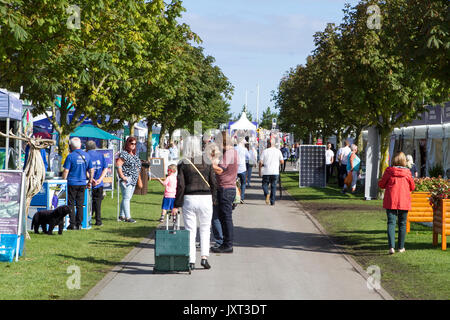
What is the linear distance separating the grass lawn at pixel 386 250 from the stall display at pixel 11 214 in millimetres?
5040

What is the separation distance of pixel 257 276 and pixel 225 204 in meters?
2.41

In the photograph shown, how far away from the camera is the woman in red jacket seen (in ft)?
38.8

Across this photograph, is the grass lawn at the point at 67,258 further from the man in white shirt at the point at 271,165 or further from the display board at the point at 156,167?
the display board at the point at 156,167

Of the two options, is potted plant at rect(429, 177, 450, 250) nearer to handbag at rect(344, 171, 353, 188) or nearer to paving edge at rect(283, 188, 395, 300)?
paving edge at rect(283, 188, 395, 300)

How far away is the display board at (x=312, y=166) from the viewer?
100ft

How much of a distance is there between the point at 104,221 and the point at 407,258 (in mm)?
7650

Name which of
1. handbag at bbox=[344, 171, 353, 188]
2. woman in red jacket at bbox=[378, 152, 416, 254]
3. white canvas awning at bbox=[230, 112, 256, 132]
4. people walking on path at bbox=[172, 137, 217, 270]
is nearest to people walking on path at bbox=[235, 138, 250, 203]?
handbag at bbox=[344, 171, 353, 188]

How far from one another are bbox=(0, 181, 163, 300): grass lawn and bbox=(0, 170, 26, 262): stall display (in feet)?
0.74

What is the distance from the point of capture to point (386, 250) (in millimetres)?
12227

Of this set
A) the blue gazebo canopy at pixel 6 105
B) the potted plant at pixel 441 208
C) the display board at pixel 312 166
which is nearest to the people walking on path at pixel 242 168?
the display board at pixel 312 166

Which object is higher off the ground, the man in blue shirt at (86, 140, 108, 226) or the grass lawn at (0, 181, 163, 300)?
the man in blue shirt at (86, 140, 108, 226)

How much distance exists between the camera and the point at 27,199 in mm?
12125

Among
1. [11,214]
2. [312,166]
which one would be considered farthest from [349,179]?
[11,214]

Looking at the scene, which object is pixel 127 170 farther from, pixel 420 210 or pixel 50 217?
pixel 420 210
